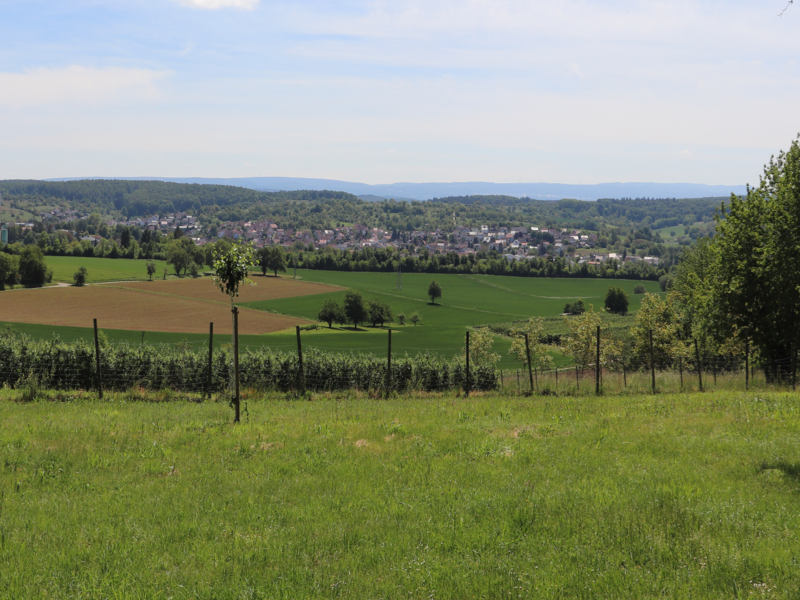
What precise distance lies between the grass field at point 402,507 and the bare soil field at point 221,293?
293 ft

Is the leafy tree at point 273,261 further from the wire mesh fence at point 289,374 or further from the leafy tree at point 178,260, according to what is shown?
the wire mesh fence at point 289,374

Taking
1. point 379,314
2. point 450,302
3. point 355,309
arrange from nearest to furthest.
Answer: point 355,309, point 379,314, point 450,302

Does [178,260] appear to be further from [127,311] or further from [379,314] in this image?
[379,314]

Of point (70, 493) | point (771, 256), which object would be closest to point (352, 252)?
point (771, 256)

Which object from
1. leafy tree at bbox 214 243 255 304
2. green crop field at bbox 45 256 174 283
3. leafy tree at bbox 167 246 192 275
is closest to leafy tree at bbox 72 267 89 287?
green crop field at bbox 45 256 174 283

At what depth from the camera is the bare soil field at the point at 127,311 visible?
74438 millimetres

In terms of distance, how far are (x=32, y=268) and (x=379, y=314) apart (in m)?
60.2

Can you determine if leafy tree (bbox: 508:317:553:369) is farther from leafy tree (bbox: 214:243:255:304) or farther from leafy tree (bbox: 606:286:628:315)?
leafy tree (bbox: 606:286:628:315)

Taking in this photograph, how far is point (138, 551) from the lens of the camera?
23.0 ft

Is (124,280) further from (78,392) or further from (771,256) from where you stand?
(771,256)

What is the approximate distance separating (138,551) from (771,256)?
87.5ft

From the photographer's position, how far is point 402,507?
8297 millimetres

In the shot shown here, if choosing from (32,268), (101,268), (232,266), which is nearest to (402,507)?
(232,266)

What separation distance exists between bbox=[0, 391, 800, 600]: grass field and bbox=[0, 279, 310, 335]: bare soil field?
61723 mm
